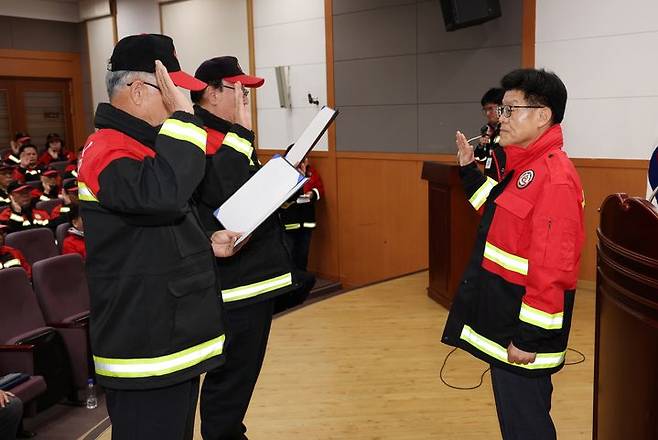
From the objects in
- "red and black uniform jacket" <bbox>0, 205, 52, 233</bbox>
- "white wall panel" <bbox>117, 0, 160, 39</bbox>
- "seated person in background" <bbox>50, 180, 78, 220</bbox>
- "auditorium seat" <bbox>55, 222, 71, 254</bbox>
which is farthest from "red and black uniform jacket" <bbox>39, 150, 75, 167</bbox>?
"auditorium seat" <bbox>55, 222, 71, 254</bbox>

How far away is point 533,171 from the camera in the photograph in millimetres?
1942

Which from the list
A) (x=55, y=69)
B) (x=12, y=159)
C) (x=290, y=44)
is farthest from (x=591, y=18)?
(x=55, y=69)

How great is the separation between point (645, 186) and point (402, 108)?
2.38m

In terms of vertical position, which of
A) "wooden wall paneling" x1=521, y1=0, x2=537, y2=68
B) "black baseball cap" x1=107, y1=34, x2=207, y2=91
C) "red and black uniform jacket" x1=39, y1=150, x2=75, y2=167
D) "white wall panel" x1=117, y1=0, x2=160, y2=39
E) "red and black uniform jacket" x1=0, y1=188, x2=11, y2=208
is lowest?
"red and black uniform jacket" x1=0, y1=188, x2=11, y2=208

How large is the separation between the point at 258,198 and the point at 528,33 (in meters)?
4.08

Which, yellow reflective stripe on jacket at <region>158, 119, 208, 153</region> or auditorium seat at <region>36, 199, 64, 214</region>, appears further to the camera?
auditorium seat at <region>36, 199, 64, 214</region>

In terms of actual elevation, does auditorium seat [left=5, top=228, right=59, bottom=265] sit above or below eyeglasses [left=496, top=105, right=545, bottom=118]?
below

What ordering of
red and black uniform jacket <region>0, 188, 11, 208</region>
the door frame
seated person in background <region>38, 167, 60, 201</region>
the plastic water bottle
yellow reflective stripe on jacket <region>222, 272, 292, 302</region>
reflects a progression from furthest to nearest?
the door frame → seated person in background <region>38, 167, 60, 201</region> → red and black uniform jacket <region>0, 188, 11, 208</region> → the plastic water bottle → yellow reflective stripe on jacket <region>222, 272, 292, 302</region>

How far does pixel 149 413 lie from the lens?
5.58ft

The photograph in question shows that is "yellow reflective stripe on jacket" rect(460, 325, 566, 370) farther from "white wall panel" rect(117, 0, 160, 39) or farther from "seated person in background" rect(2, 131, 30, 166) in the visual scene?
"seated person in background" rect(2, 131, 30, 166)

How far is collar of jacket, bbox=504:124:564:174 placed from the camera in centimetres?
197

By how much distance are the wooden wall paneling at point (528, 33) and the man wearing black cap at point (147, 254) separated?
169 inches

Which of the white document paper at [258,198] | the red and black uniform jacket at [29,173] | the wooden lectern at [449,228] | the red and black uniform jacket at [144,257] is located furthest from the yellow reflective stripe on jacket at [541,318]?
the red and black uniform jacket at [29,173]

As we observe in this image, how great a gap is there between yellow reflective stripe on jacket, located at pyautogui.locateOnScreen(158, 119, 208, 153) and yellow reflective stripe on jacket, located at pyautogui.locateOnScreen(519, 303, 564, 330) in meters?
0.99
